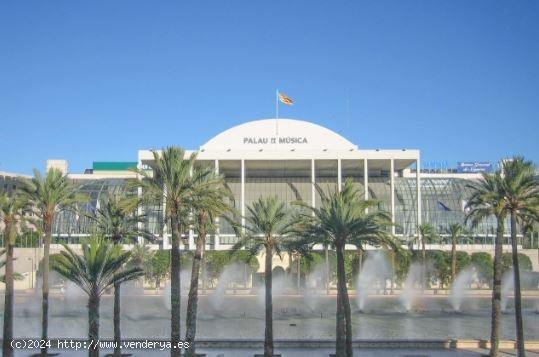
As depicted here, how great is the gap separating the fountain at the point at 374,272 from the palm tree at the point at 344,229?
141ft

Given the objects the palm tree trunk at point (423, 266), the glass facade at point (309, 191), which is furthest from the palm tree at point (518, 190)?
the glass facade at point (309, 191)

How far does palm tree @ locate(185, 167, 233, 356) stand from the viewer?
89.8 feet

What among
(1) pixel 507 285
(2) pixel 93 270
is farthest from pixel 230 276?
(2) pixel 93 270

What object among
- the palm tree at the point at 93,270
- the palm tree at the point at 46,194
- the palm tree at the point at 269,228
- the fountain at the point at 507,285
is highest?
the palm tree at the point at 46,194

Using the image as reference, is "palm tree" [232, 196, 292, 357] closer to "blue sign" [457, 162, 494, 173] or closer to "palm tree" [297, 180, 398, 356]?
"palm tree" [297, 180, 398, 356]

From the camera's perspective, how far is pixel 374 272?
7338 centimetres

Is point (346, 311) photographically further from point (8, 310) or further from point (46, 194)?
point (8, 310)

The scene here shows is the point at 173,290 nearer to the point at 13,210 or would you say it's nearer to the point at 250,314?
the point at 13,210

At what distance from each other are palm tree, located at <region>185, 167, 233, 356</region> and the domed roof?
5899 centimetres

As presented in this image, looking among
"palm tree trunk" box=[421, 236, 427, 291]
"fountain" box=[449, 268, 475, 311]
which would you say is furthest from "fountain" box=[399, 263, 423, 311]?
"fountain" box=[449, 268, 475, 311]

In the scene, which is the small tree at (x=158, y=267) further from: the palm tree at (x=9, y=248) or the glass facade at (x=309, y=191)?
the palm tree at (x=9, y=248)

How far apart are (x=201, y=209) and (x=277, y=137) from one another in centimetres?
6138

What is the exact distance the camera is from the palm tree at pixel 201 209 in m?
27.4

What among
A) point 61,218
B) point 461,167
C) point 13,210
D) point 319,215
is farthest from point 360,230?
point 461,167
